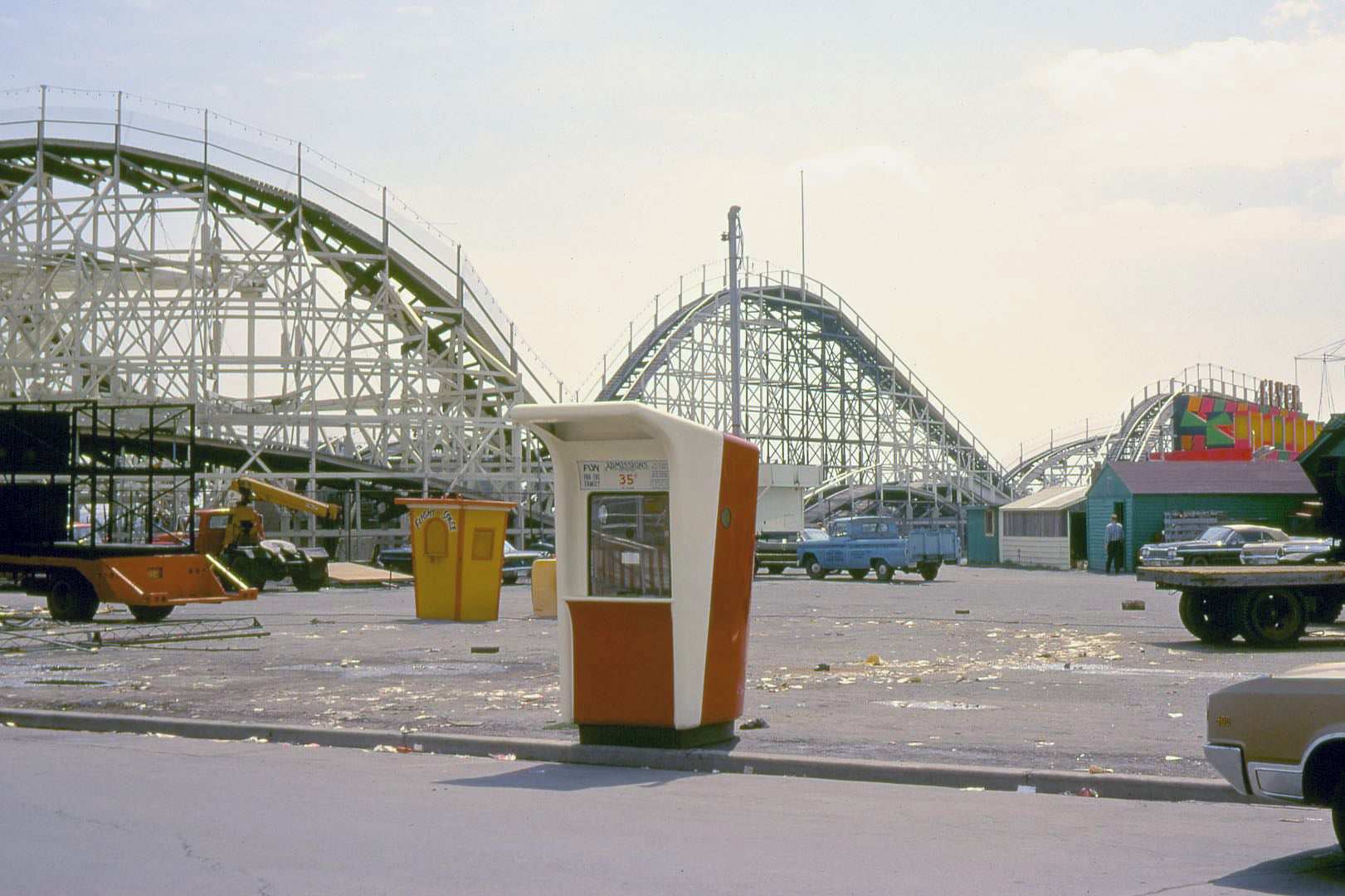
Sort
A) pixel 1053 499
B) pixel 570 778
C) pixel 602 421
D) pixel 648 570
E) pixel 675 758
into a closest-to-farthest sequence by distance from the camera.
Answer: pixel 570 778 < pixel 675 758 < pixel 602 421 < pixel 648 570 < pixel 1053 499

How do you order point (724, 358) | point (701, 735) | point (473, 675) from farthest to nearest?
point (724, 358)
point (473, 675)
point (701, 735)

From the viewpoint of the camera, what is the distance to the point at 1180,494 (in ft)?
155

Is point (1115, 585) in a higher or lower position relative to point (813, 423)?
lower

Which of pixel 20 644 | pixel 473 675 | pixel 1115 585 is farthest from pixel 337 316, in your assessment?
pixel 473 675

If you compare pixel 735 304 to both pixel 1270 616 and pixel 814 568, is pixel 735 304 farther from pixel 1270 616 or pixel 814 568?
pixel 1270 616

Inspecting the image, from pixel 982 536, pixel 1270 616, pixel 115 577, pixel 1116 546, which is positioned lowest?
pixel 1270 616

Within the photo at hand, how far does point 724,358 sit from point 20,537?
38.7m

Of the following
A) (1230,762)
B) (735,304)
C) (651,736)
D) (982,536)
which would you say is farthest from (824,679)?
(982,536)

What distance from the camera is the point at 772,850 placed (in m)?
6.75

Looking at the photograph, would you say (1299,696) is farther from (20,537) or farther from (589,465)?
(20,537)

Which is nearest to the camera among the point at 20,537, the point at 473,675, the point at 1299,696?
the point at 1299,696

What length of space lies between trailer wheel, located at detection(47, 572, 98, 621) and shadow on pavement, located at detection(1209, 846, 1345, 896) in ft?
62.3

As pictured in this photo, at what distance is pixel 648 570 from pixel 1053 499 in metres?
45.1

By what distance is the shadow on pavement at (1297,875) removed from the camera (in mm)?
5902
